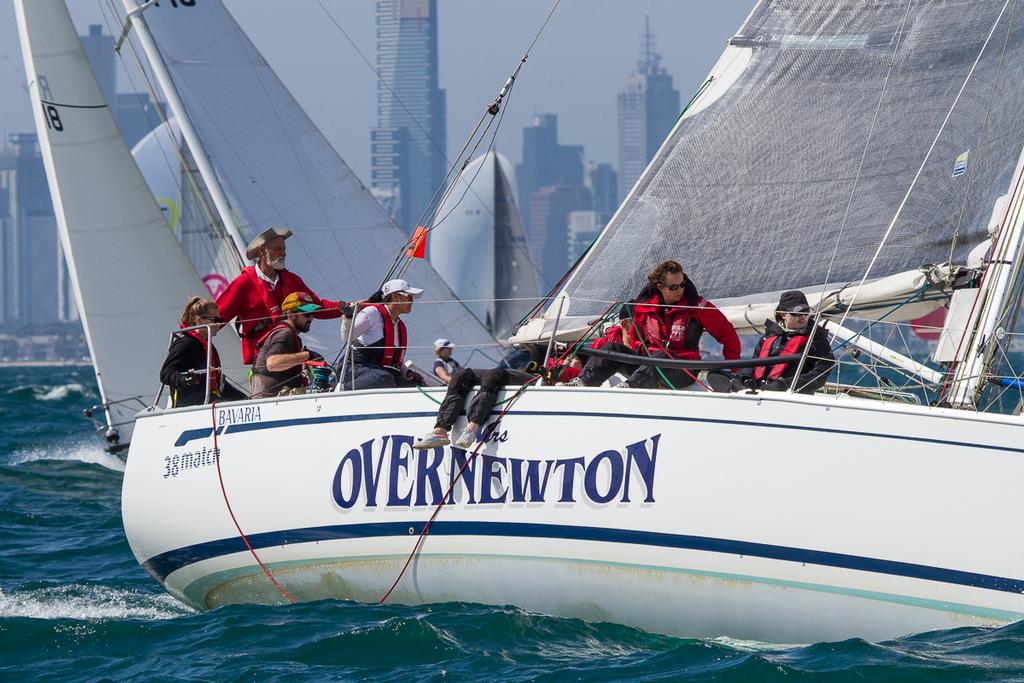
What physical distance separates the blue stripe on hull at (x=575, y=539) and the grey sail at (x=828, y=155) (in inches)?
52.4

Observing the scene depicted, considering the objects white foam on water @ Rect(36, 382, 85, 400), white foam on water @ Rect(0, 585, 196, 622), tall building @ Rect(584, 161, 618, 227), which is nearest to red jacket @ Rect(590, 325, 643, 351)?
white foam on water @ Rect(0, 585, 196, 622)

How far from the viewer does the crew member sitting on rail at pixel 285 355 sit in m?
7.03

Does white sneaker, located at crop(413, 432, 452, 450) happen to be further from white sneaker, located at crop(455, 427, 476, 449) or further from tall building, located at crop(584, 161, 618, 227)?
A: tall building, located at crop(584, 161, 618, 227)

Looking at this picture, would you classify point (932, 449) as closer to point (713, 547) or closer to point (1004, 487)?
point (1004, 487)

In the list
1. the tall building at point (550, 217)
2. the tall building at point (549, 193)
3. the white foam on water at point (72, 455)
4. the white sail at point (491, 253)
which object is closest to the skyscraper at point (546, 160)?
the tall building at point (549, 193)

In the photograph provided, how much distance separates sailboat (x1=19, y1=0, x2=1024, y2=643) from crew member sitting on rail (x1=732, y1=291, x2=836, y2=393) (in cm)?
24

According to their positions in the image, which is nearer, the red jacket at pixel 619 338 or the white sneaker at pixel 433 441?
the white sneaker at pixel 433 441

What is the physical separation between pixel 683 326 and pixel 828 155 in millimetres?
1093

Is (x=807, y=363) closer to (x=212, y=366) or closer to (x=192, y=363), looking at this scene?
(x=212, y=366)

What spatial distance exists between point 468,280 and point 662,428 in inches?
1251

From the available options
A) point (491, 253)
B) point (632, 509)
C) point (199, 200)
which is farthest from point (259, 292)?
point (491, 253)

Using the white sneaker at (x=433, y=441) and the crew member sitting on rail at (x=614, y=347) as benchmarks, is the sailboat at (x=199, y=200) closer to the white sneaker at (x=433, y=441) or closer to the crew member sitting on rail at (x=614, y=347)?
the crew member sitting on rail at (x=614, y=347)

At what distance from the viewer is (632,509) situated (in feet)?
19.0

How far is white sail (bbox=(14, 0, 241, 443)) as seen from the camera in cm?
1223
